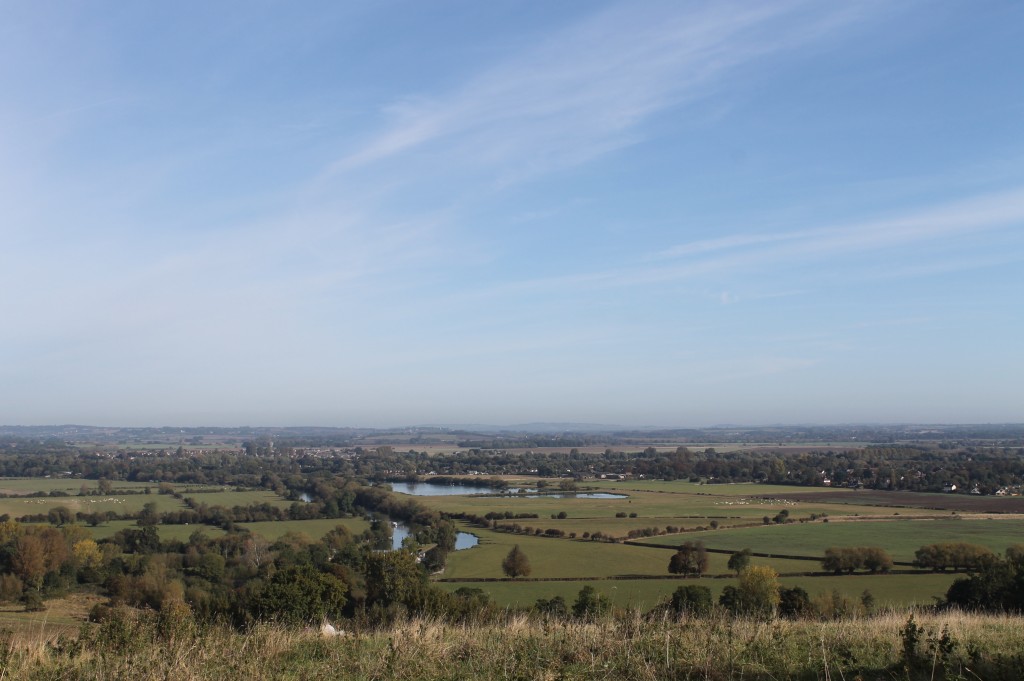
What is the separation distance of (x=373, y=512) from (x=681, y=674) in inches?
2897

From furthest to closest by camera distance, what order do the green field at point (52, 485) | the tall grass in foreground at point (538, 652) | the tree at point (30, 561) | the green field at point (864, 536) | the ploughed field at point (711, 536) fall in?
1. the green field at point (52, 485)
2. the green field at point (864, 536)
3. the tree at point (30, 561)
4. the ploughed field at point (711, 536)
5. the tall grass in foreground at point (538, 652)

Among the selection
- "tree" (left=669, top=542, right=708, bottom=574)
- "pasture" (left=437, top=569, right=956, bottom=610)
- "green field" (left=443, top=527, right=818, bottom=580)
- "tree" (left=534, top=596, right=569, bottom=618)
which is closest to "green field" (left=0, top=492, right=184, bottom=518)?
"green field" (left=443, top=527, right=818, bottom=580)

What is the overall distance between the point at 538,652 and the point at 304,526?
61867 mm

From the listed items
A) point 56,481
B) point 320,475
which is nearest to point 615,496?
point 320,475

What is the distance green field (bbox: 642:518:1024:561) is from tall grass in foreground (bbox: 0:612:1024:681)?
3882cm

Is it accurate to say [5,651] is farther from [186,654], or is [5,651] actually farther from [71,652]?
[186,654]

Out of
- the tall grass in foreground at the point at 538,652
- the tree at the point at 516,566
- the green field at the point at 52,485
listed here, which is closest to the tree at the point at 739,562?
the tree at the point at 516,566

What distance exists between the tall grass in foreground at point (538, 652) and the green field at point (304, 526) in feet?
169

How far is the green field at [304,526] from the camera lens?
59469 mm

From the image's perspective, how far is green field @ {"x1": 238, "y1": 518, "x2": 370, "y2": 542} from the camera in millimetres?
59469

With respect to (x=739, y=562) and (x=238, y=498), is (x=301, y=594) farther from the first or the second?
(x=238, y=498)

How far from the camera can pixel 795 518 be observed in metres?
61.7

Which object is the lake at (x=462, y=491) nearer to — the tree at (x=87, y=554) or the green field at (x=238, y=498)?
the green field at (x=238, y=498)

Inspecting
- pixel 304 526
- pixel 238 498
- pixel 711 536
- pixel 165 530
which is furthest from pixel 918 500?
pixel 238 498
